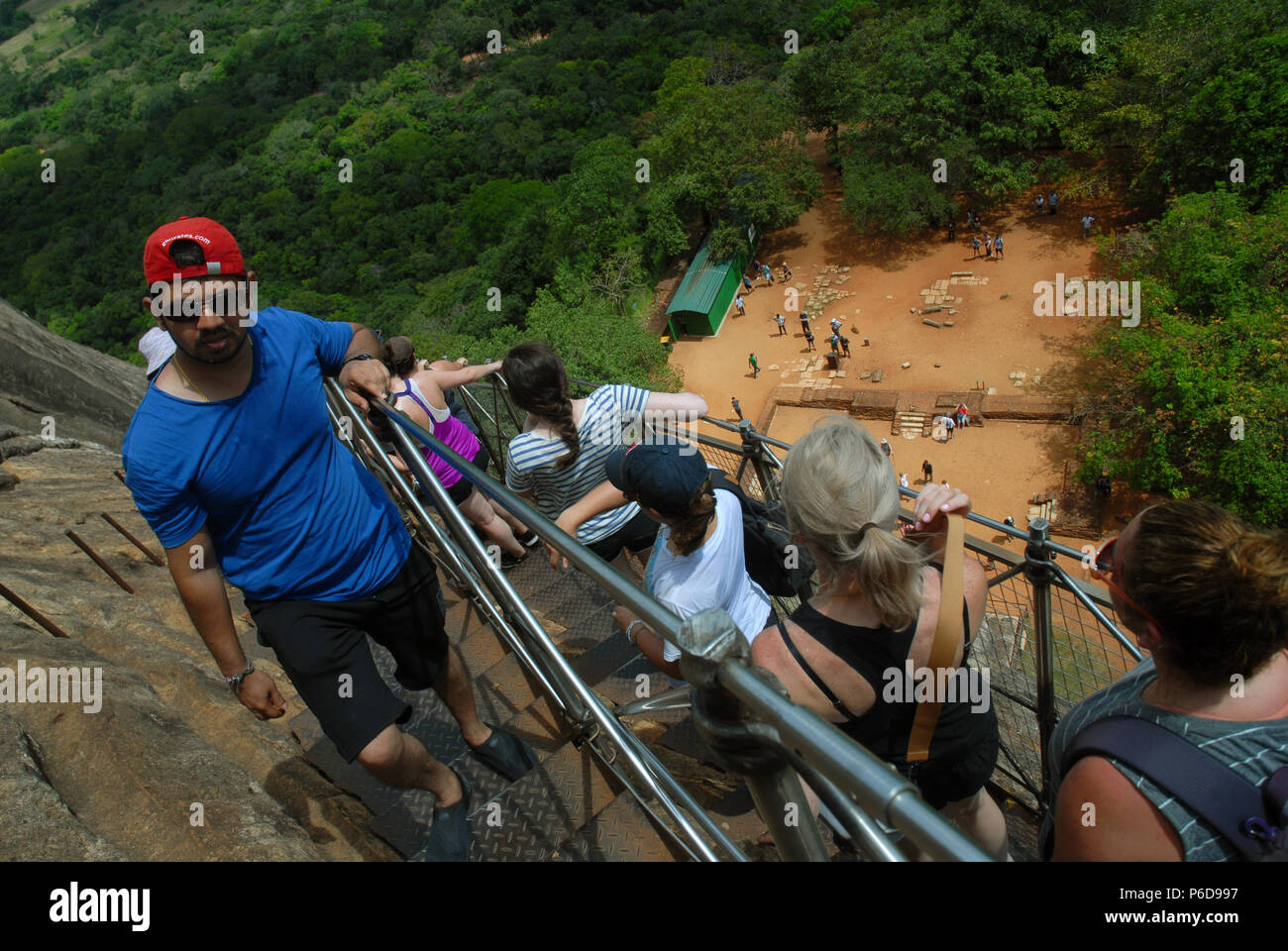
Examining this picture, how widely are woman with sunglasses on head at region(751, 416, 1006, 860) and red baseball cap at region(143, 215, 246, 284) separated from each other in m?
1.93

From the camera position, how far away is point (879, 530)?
2.27 metres

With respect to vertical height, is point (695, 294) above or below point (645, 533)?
below

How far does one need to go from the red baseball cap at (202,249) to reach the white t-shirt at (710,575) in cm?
176

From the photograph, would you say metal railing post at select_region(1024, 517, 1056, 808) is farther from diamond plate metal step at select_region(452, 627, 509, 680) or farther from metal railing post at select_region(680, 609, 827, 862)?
diamond plate metal step at select_region(452, 627, 509, 680)

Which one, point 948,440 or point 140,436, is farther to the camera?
point 948,440

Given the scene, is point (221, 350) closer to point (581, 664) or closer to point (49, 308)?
point (581, 664)

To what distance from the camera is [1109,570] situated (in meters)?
2.12

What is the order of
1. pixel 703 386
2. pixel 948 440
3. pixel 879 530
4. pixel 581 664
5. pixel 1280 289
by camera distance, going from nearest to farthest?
1. pixel 879 530
2. pixel 581 664
3. pixel 1280 289
4. pixel 948 440
5. pixel 703 386

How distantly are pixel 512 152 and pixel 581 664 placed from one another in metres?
62.1

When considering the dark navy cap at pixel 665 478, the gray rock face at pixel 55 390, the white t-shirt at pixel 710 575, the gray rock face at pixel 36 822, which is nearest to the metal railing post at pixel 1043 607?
the white t-shirt at pixel 710 575

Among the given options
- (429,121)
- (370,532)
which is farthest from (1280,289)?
(429,121)

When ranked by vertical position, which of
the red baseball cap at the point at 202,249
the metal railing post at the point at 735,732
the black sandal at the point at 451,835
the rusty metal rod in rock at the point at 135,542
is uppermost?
the red baseball cap at the point at 202,249

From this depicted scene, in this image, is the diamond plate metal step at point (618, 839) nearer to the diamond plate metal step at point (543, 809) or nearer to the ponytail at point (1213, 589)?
the diamond plate metal step at point (543, 809)

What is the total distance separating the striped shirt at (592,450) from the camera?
3971mm
